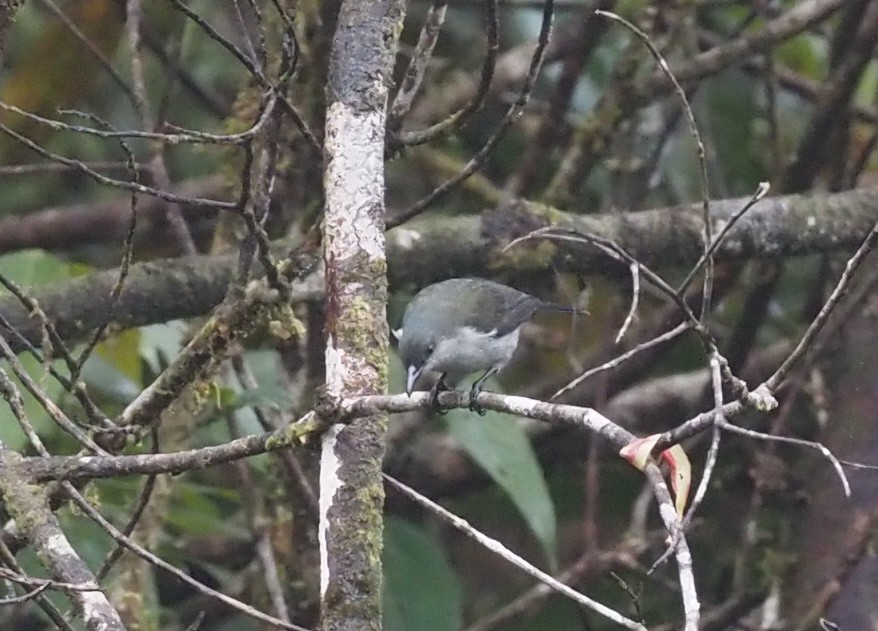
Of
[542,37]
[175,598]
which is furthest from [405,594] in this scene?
[542,37]

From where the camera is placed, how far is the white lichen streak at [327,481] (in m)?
1.65

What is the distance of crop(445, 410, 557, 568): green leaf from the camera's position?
2998mm

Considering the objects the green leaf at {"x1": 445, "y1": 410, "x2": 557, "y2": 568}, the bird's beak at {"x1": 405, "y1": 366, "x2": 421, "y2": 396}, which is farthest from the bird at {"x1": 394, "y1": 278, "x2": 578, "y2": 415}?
the green leaf at {"x1": 445, "y1": 410, "x2": 557, "y2": 568}

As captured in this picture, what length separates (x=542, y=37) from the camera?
2.03 m

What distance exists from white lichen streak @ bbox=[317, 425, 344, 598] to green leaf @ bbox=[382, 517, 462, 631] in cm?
152

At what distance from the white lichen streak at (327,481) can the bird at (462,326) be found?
972 mm

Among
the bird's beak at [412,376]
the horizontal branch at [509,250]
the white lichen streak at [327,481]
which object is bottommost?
the white lichen streak at [327,481]

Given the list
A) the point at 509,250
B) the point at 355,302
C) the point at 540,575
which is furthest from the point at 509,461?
the point at 540,575

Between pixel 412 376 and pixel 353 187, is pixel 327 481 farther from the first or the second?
pixel 412 376

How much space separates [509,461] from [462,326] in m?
0.42

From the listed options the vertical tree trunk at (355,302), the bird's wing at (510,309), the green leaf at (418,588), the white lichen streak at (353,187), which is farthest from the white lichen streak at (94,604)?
the green leaf at (418,588)

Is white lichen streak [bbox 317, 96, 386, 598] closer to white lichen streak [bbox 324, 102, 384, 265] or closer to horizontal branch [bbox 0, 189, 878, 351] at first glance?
white lichen streak [bbox 324, 102, 384, 265]

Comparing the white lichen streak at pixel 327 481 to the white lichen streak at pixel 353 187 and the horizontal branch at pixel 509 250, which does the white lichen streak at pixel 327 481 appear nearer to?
the white lichen streak at pixel 353 187

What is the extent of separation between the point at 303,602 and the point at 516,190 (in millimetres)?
1489
